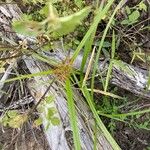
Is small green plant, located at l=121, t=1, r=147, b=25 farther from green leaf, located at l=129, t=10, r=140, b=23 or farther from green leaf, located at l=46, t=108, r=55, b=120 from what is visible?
green leaf, located at l=46, t=108, r=55, b=120

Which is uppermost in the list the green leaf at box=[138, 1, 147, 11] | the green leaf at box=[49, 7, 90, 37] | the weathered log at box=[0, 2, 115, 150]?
the green leaf at box=[49, 7, 90, 37]

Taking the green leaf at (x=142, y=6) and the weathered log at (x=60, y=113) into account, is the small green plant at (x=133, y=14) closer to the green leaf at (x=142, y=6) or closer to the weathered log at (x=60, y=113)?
the green leaf at (x=142, y=6)

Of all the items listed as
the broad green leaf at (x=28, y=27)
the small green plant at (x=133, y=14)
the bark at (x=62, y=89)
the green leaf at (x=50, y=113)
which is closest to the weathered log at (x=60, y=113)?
the bark at (x=62, y=89)

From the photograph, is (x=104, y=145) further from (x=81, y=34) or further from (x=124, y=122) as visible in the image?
(x=81, y=34)

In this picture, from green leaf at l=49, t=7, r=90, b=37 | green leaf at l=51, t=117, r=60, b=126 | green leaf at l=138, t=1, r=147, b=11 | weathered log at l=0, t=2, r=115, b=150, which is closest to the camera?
green leaf at l=49, t=7, r=90, b=37

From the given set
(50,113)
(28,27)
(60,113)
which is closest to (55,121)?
(50,113)

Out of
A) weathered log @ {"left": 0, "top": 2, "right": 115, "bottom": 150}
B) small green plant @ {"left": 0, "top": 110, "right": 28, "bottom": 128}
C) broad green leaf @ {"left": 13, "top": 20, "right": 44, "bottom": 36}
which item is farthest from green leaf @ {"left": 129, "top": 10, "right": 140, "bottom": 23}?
broad green leaf @ {"left": 13, "top": 20, "right": 44, "bottom": 36}

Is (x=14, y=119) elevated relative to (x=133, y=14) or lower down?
lower down

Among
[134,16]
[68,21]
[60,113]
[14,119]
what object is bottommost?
[60,113]

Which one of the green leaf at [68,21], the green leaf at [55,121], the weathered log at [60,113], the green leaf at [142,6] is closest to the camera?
the green leaf at [68,21]

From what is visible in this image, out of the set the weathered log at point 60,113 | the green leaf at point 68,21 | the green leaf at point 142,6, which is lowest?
the weathered log at point 60,113

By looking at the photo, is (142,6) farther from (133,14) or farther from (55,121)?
(55,121)

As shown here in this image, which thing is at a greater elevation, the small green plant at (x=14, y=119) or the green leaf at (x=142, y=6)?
the green leaf at (x=142, y=6)

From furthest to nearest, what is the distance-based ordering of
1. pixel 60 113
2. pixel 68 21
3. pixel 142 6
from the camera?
pixel 142 6
pixel 60 113
pixel 68 21
